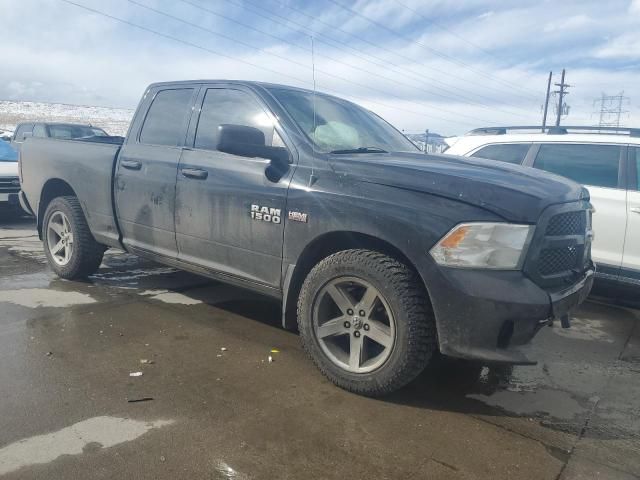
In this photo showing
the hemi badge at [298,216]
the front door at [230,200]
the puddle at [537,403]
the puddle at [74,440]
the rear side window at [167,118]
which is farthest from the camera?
the rear side window at [167,118]

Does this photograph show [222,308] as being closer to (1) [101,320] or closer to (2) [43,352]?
(1) [101,320]

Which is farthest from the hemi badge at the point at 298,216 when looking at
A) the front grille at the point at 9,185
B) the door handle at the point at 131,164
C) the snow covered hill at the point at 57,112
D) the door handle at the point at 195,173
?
the snow covered hill at the point at 57,112

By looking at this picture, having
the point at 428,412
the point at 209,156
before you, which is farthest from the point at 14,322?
the point at 428,412

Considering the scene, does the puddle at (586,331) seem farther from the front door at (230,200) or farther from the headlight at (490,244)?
the front door at (230,200)

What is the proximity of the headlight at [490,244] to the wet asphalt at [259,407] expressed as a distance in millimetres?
599

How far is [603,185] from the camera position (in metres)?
5.23

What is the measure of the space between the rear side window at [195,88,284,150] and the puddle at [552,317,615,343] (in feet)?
9.73

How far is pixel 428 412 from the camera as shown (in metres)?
3.00

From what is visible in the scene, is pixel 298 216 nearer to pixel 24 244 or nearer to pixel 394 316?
pixel 394 316

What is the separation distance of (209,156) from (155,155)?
67 centimetres

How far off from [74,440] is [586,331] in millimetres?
4076

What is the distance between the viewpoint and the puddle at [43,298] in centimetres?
453

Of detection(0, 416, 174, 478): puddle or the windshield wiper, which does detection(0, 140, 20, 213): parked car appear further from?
detection(0, 416, 174, 478): puddle

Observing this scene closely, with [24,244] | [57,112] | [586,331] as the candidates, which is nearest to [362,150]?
[586,331]
